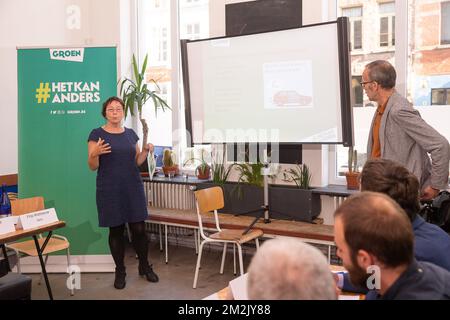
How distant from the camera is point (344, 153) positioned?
15.1 feet

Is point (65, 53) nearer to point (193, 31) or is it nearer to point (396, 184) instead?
point (193, 31)

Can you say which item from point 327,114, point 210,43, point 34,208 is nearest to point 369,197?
point 327,114

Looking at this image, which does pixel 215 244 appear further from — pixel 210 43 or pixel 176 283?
pixel 210 43

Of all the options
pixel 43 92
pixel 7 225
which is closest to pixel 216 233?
pixel 7 225

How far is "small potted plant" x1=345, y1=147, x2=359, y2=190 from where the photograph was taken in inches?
171

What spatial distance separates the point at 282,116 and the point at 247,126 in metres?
0.38

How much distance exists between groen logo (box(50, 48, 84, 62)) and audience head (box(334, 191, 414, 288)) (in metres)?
3.73

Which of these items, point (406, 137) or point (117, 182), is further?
point (117, 182)

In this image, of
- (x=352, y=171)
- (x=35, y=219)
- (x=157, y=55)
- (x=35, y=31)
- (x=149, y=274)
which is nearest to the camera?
(x=35, y=219)

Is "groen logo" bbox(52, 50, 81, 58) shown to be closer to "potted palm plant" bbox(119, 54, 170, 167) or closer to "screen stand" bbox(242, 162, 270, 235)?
"potted palm plant" bbox(119, 54, 170, 167)

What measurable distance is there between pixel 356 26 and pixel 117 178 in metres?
2.61

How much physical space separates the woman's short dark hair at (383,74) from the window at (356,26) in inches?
57.9

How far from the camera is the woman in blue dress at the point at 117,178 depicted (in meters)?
4.00

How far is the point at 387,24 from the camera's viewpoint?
14.1ft
